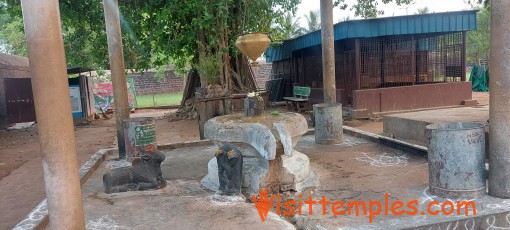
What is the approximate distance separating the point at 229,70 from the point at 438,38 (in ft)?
25.1

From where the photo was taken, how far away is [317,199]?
4.76 meters

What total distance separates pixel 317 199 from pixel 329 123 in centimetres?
322

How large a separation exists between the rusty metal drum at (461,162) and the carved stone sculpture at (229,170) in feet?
7.48

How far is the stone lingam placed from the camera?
16.3ft

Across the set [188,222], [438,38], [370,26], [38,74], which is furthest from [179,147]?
[438,38]

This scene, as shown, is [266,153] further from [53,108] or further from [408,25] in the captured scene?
[408,25]

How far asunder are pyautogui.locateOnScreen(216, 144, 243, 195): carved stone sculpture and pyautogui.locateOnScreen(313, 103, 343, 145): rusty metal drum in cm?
328

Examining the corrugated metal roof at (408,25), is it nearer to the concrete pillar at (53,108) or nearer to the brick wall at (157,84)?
the concrete pillar at (53,108)

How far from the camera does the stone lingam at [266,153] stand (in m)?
4.97

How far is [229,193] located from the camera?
489 cm

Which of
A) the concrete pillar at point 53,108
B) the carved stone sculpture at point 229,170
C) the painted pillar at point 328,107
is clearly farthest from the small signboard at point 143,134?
the concrete pillar at point 53,108

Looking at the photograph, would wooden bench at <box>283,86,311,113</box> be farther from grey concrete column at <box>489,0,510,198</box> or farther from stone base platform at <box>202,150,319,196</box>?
grey concrete column at <box>489,0,510,198</box>

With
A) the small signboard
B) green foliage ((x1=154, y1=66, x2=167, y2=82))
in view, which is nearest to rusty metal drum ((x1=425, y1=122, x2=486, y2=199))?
the small signboard

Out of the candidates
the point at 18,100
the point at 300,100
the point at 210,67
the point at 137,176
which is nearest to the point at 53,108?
the point at 137,176
